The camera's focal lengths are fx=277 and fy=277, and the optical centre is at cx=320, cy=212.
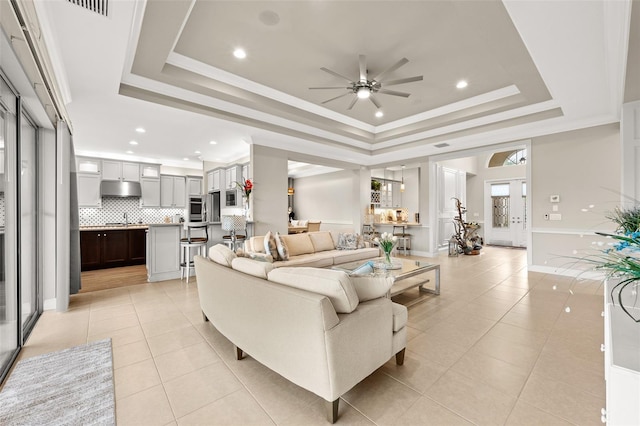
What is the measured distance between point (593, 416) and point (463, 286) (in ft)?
9.79

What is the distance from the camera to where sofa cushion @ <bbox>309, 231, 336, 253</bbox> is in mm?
5476

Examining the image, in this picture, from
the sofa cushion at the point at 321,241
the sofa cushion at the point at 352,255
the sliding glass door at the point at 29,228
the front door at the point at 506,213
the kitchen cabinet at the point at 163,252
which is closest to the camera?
the sliding glass door at the point at 29,228

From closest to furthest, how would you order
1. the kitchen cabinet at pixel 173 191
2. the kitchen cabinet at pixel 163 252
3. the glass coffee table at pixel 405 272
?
the glass coffee table at pixel 405 272 → the kitchen cabinet at pixel 163 252 → the kitchen cabinet at pixel 173 191

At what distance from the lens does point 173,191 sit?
8.10 metres

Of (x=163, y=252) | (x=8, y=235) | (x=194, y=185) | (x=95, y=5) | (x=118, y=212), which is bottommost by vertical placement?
(x=163, y=252)

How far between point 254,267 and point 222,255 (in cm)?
71

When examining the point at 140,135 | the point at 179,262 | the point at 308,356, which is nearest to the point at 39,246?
the point at 179,262

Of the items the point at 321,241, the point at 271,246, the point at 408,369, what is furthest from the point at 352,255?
the point at 408,369

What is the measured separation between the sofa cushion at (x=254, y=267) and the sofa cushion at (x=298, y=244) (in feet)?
8.20

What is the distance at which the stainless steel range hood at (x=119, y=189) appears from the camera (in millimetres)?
6957

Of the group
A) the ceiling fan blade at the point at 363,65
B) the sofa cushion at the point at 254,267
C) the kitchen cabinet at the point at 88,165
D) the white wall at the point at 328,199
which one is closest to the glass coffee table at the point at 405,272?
the sofa cushion at the point at 254,267

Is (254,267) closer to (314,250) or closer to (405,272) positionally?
(405,272)

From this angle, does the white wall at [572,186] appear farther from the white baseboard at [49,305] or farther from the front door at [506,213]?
the white baseboard at [49,305]

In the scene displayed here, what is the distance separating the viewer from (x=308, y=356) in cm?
170
